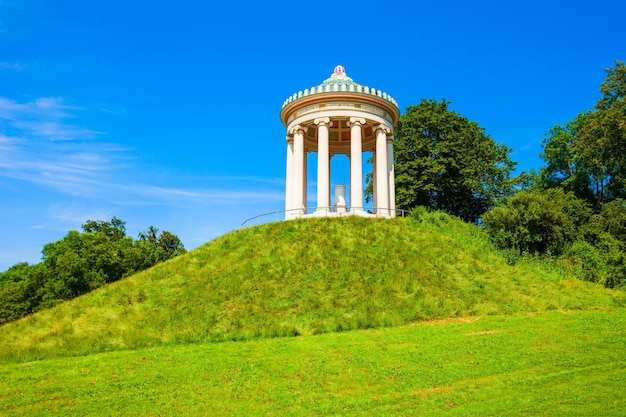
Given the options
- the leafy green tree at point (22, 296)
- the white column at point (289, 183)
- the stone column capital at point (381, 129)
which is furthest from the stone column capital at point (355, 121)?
the leafy green tree at point (22, 296)

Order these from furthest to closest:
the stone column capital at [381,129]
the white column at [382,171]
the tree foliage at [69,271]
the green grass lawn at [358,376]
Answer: the tree foliage at [69,271] → the stone column capital at [381,129] → the white column at [382,171] → the green grass lawn at [358,376]

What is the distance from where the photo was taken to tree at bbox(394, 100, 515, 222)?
1754 inches

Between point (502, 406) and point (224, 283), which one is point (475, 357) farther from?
point (224, 283)

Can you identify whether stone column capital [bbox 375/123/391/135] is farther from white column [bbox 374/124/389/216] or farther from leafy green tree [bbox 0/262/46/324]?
leafy green tree [bbox 0/262/46/324]

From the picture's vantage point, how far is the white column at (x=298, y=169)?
3391cm

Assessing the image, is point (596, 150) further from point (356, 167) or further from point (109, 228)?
point (109, 228)

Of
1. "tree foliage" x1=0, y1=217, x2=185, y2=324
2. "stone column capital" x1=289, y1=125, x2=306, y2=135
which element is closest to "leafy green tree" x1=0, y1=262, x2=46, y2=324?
"tree foliage" x1=0, y1=217, x2=185, y2=324

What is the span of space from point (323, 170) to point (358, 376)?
70.5 feet

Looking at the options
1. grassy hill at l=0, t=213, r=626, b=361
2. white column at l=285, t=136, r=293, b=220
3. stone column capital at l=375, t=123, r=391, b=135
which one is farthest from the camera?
stone column capital at l=375, t=123, r=391, b=135

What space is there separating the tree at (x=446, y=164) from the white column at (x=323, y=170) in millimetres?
13652

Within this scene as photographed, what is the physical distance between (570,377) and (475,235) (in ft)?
64.3

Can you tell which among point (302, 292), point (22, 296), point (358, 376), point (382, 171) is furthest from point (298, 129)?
point (22, 296)

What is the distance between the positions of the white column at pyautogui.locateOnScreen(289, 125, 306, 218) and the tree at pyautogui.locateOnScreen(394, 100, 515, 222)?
44.2ft

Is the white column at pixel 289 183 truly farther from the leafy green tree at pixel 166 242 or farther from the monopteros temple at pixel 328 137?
the leafy green tree at pixel 166 242
